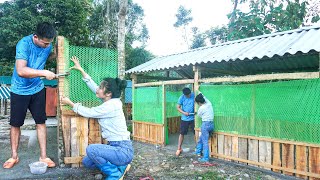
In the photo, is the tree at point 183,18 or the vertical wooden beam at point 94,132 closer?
the vertical wooden beam at point 94,132

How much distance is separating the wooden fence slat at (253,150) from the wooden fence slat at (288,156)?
58 cm

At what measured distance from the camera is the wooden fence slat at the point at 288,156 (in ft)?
16.3

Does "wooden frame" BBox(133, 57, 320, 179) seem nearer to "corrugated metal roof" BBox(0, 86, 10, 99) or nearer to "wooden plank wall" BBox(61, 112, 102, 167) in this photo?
"wooden plank wall" BBox(61, 112, 102, 167)

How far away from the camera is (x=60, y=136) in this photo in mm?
4070

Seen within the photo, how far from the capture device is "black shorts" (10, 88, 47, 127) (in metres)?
3.77

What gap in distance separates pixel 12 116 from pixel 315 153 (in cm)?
507

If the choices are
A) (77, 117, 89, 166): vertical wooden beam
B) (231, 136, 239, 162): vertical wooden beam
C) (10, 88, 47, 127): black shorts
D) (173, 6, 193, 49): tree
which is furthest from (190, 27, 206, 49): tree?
(10, 88, 47, 127): black shorts

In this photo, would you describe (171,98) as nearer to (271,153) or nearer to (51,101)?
(271,153)

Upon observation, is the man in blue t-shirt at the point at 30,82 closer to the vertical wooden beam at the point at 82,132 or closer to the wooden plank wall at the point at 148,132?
the vertical wooden beam at the point at 82,132

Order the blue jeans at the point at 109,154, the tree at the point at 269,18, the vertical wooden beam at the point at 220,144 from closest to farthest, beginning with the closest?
the blue jeans at the point at 109,154
the vertical wooden beam at the point at 220,144
the tree at the point at 269,18

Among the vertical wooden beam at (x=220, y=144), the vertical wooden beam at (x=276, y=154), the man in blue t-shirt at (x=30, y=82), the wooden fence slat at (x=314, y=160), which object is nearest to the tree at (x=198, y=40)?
the vertical wooden beam at (x=220, y=144)

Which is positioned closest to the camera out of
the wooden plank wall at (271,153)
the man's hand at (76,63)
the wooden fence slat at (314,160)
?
the man's hand at (76,63)

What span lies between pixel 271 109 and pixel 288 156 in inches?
37.7

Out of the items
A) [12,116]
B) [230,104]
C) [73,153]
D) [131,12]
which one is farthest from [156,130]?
[131,12]
